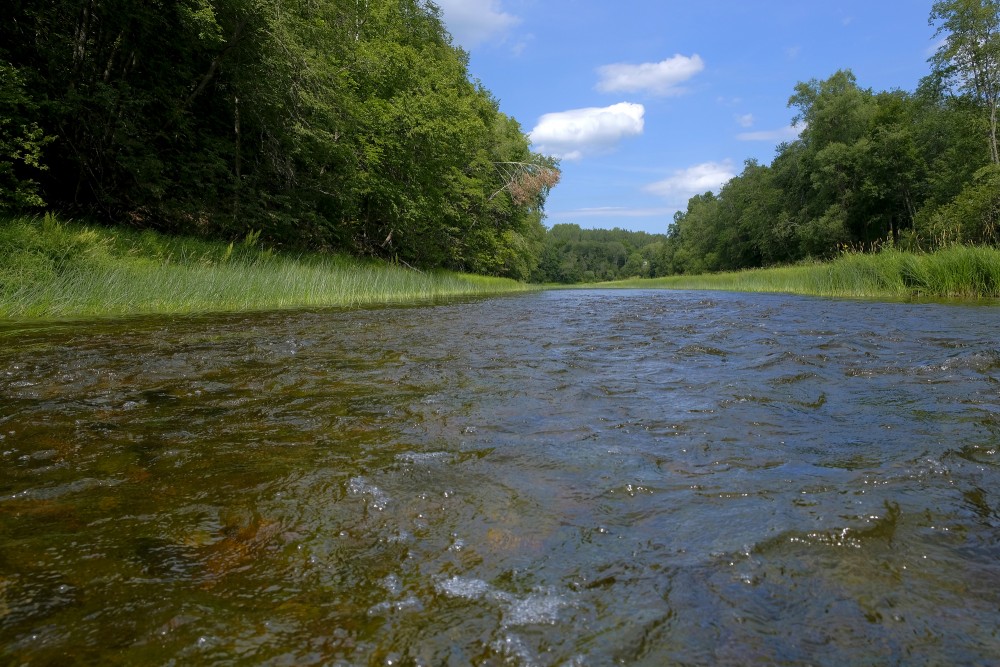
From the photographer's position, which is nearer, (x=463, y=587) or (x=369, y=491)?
(x=463, y=587)

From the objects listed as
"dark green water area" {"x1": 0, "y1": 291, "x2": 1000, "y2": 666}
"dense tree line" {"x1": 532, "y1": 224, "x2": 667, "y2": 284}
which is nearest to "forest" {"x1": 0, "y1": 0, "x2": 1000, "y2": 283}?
"dark green water area" {"x1": 0, "y1": 291, "x2": 1000, "y2": 666}

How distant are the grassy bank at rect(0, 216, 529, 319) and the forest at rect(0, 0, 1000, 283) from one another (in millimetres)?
1315

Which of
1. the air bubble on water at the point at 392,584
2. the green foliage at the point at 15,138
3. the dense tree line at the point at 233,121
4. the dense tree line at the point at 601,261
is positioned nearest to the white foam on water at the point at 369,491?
the air bubble on water at the point at 392,584

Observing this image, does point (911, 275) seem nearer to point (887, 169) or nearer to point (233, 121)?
point (233, 121)

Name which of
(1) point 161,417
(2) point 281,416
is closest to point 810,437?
(2) point 281,416

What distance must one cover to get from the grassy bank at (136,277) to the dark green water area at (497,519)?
471cm

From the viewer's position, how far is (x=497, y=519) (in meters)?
1.92

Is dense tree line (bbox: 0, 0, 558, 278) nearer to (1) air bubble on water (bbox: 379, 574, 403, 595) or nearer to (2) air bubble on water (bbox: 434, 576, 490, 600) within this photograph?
(1) air bubble on water (bbox: 379, 574, 403, 595)

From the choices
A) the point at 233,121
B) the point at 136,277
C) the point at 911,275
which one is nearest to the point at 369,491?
the point at 136,277

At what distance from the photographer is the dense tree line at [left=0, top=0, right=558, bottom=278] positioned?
1176 centimetres

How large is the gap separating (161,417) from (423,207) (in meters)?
19.9

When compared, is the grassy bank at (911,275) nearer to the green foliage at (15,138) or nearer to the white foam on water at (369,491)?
the white foam on water at (369,491)

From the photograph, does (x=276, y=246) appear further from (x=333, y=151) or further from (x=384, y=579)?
(x=384, y=579)

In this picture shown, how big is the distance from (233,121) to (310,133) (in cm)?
338
